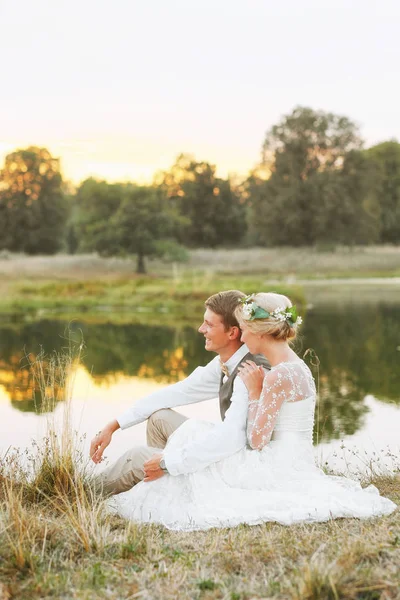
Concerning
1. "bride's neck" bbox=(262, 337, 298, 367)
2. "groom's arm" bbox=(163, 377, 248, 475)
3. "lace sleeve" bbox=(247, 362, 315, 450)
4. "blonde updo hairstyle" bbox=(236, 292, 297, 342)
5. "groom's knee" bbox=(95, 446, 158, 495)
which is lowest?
"groom's knee" bbox=(95, 446, 158, 495)

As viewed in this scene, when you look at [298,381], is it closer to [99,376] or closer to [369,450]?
[369,450]

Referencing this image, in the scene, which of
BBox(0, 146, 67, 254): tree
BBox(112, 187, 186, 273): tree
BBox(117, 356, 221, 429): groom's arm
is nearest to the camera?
BBox(117, 356, 221, 429): groom's arm

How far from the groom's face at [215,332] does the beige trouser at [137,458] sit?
509 mm

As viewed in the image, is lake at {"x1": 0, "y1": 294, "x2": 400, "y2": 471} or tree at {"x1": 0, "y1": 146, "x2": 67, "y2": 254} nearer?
lake at {"x1": 0, "y1": 294, "x2": 400, "y2": 471}

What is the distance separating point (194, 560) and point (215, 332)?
1.48 meters

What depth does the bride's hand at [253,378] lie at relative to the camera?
4324 millimetres

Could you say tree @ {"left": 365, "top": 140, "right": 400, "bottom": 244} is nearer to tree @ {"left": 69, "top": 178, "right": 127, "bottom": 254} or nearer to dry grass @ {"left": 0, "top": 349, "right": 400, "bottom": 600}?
tree @ {"left": 69, "top": 178, "right": 127, "bottom": 254}

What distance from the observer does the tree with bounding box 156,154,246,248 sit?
2304 inches

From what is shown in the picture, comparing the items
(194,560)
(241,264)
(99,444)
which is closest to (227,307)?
(99,444)

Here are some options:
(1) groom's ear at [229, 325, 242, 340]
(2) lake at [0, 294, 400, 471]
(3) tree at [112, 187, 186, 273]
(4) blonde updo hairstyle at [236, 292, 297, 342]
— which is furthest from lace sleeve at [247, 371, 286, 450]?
(3) tree at [112, 187, 186, 273]

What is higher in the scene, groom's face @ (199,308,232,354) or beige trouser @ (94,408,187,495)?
groom's face @ (199,308,232,354)

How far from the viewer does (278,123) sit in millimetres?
55688

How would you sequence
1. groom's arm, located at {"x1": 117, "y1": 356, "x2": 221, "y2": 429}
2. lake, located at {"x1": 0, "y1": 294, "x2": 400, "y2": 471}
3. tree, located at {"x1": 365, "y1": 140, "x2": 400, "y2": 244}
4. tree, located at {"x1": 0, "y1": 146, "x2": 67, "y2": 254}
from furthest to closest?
tree, located at {"x1": 365, "y1": 140, "x2": 400, "y2": 244} → tree, located at {"x1": 0, "y1": 146, "x2": 67, "y2": 254} → lake, located at {"x1": 0, "y1": 294, "x2": 400, "y2": 471} → groom's arm, located at {"x1": 117, "y1": 356, "x2": 221, "y2": 429}

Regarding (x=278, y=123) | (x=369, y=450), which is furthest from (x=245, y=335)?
(x=278, y=123)
